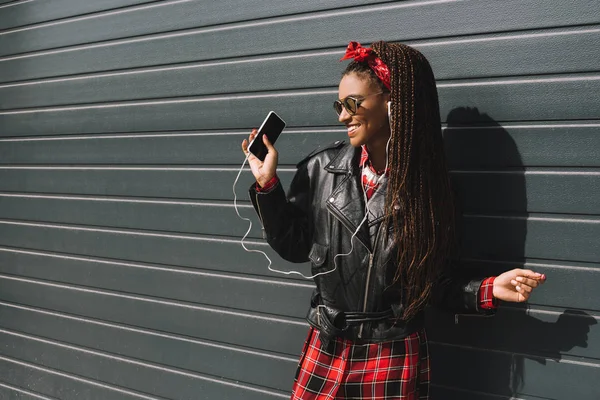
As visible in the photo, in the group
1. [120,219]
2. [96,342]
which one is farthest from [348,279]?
[96,342]

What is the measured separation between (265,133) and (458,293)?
99cm

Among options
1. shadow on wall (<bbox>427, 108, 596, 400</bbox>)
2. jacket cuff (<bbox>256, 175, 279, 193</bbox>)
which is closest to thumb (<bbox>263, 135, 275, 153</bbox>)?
jacket cuff (<bbox>256, 175, 279, 193</bbox>)

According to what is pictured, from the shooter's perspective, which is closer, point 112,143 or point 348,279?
point 348,279

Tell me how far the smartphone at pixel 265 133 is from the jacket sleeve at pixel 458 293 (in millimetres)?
877

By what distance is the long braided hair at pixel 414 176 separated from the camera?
8.10 ft

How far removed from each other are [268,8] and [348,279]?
Answer: 1.62m

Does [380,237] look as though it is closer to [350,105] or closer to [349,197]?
[349,197]

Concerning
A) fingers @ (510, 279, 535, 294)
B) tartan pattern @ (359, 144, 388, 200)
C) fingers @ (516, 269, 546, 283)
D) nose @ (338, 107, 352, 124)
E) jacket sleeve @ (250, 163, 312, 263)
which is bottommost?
fingers @ (510, 279, 535, 294)

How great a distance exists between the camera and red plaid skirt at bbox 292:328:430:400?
257 cm

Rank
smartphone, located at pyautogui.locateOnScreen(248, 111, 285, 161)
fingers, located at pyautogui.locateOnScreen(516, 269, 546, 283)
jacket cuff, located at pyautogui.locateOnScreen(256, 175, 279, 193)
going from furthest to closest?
1. smartphone, located at pyautogui.locateOnScreen(248, 111, 285, 161)
2. jacket cuff, located at pyautogui.locateOnScreen(256, 175, 279, 193)
3. fingers, located at pyautogui.locateOnScreen(516, 269, 546, 283)

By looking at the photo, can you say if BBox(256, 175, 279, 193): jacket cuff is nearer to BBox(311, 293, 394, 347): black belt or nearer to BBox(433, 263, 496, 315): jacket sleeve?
BBox(311, 293, 394, 347): black belt

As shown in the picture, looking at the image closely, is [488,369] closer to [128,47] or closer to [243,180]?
[243,180]

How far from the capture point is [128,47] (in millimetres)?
4102

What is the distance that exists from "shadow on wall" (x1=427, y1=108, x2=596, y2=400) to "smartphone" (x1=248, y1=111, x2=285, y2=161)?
30.4 inches
